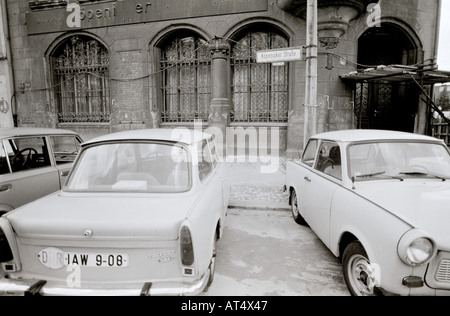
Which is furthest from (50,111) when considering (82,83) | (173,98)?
(173,98)

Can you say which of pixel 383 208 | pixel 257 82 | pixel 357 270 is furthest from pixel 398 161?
pixel 257 82

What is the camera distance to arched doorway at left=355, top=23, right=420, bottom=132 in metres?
10.7

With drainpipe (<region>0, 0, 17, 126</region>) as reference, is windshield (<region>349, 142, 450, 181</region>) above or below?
below

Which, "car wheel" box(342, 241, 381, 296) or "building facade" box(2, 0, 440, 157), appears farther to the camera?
"building facade" box(2, 0, 440, 157)

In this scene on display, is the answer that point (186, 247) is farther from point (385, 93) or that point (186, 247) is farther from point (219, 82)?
point (385, 93)

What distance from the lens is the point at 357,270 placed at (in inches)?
112

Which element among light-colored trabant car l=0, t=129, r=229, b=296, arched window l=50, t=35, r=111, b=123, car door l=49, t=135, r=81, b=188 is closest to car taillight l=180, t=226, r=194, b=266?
light-colored trabant car l=0, t=129, r=229, b=296

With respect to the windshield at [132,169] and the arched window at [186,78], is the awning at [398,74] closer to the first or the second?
the arched window at [186,78]

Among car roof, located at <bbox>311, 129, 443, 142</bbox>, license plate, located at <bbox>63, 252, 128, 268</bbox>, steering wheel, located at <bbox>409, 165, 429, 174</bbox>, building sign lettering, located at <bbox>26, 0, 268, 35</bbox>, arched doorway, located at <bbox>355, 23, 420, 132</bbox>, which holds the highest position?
building sign lettering, located at <bbox>26, 0, 268, 35</bbox>

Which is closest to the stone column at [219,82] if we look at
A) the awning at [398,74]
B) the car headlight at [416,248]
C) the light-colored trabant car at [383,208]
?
the awning at [398,74]

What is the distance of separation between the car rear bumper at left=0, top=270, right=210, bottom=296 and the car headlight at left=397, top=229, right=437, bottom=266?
1.59 metres

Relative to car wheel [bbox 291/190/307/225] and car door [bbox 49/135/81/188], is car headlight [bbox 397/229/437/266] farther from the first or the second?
car door [bbox 49/135/81/188]
